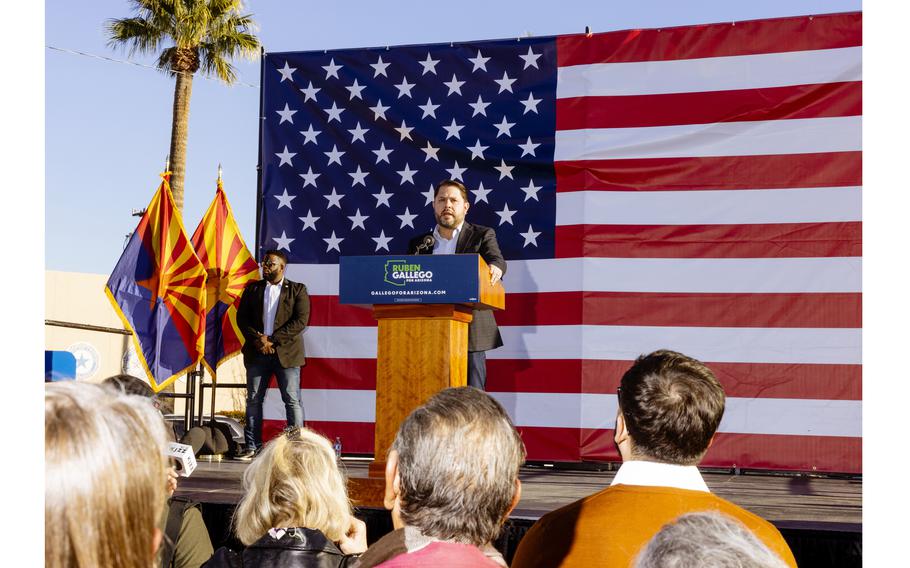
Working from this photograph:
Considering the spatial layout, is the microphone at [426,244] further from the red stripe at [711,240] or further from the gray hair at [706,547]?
the gray hair at [706,547]

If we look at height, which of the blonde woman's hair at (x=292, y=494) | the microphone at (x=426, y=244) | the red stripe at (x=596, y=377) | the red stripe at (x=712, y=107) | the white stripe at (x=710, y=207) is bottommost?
the red stripe at (x=596, y=377)

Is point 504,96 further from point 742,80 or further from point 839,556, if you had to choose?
point 839,556

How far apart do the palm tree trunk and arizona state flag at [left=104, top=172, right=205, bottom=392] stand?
4947mm

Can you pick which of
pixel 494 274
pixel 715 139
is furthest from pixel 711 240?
pixel 494 274

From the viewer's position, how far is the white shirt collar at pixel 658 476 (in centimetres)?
160

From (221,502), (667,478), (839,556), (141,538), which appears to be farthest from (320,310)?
(141,538)

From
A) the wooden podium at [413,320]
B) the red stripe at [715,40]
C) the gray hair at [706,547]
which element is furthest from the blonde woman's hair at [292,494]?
the red stripe at [715,40]

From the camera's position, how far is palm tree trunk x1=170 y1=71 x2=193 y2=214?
10969 mm

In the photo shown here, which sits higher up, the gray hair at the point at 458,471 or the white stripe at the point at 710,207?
the white stripe at the point at 710,207

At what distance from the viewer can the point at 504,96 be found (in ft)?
19.7

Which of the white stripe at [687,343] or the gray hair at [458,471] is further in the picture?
the white stripe at [687,343]

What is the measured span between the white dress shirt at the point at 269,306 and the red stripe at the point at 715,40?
7.88 ft

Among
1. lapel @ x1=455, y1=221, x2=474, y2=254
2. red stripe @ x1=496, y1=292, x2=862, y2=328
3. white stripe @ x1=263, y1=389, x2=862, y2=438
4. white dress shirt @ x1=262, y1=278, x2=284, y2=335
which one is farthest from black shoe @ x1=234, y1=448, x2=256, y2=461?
lapel @ x1=455, y1=221, x2=474, y2=254
